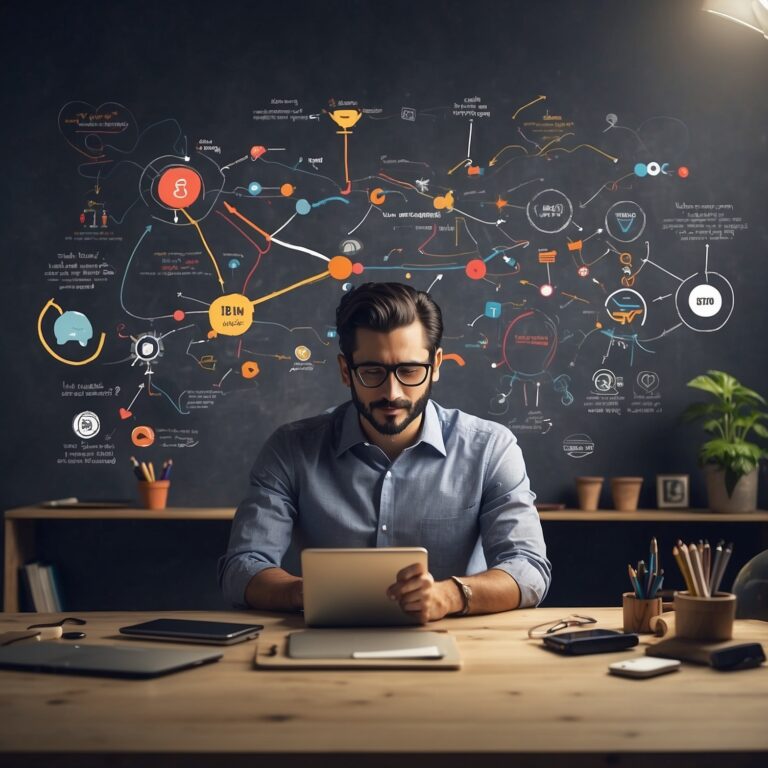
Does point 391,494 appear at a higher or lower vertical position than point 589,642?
higher

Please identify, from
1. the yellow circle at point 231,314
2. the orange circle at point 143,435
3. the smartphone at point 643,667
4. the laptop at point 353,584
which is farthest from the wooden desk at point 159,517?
the smartphone at point 643,667

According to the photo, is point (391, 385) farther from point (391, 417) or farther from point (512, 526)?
point (512, 526)

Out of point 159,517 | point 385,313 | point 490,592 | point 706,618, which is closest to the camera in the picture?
point 706,618

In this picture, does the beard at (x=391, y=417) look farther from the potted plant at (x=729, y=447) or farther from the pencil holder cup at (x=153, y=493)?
the potted plant at (x=729, y=447)

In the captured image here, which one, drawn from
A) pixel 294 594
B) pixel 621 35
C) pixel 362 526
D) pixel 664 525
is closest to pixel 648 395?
pixel 664 525

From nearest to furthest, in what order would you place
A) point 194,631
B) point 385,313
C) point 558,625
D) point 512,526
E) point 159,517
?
point 194,631 → point 558,625 → point 512,526 → point 385,313 → point 159,517

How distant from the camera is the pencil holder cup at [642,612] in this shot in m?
1.60

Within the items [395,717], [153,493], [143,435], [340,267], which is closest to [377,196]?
[340,267]

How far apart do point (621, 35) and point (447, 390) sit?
1619 mm

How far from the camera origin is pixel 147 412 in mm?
3584

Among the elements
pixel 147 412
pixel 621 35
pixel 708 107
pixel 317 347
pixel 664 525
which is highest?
pixel 621 35

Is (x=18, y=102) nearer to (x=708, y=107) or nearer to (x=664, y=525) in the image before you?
(x=708, y=107)

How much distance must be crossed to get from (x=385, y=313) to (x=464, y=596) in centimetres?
75

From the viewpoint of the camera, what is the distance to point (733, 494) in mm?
3348
